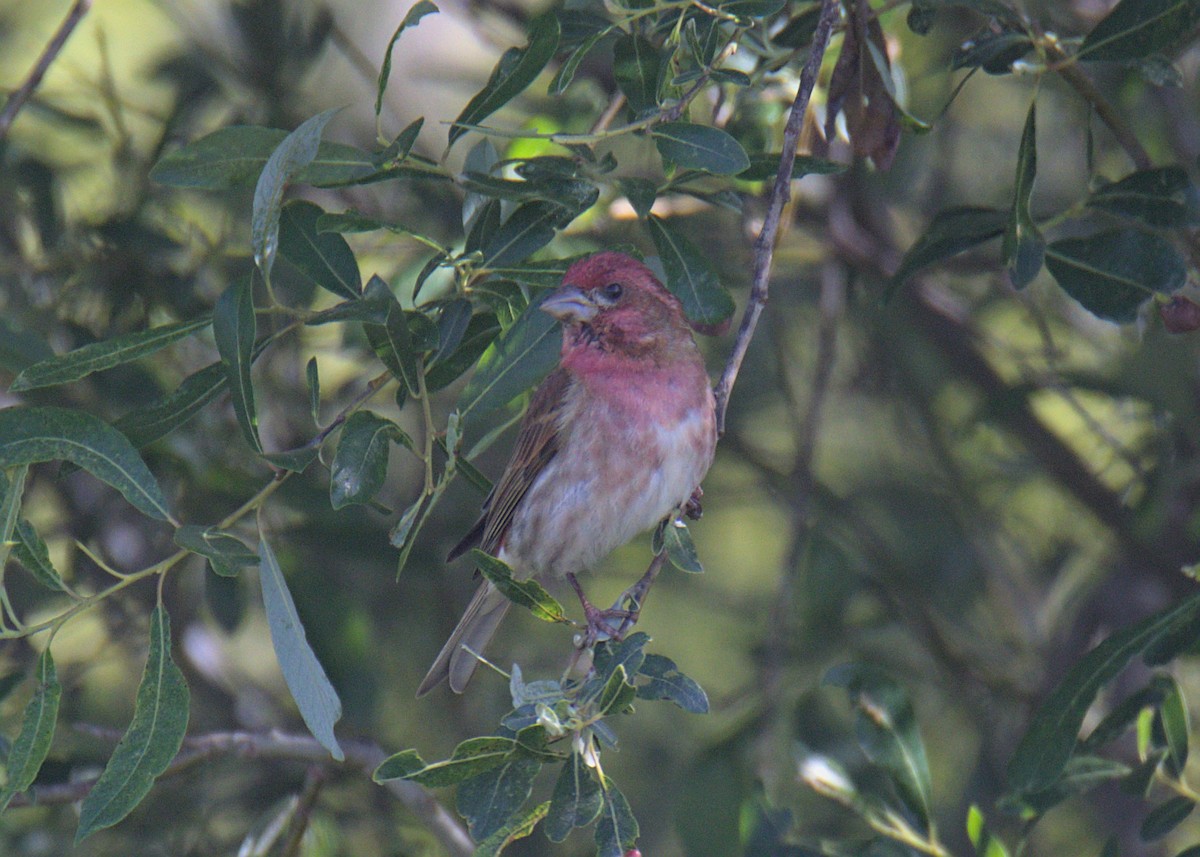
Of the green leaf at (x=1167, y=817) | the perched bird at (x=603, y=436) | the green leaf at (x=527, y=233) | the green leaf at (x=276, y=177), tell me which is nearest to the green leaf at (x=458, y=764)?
the green leaf at (x=276, y=177)

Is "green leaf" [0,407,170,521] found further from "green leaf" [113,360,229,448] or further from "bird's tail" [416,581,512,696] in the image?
"bird's tail" [416,581,512,696]

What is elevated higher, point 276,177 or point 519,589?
point 276,177

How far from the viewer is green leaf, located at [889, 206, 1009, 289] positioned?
3711 mm

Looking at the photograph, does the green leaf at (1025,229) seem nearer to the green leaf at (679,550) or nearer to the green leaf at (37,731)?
the green leaf at (679,550)

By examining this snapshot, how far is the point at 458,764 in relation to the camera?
8.45 feet

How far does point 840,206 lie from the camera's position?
5660mm

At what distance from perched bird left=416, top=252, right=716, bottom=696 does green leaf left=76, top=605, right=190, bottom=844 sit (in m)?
1.41

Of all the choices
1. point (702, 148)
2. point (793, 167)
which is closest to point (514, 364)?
point (702, 148)

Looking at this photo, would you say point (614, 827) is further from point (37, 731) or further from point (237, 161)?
point (237, 161)

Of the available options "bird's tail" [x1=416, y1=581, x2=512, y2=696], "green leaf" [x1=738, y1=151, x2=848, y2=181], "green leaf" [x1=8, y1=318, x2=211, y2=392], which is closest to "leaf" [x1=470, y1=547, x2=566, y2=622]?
"green leaf" [x1=8, y1=318, x2=211, y2=392]

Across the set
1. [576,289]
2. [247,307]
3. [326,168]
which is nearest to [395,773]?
[247,307]

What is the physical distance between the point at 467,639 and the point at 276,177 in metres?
2.26

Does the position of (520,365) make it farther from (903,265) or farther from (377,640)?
(377,640)

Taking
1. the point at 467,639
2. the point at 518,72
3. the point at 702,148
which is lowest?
the point at 467,639
